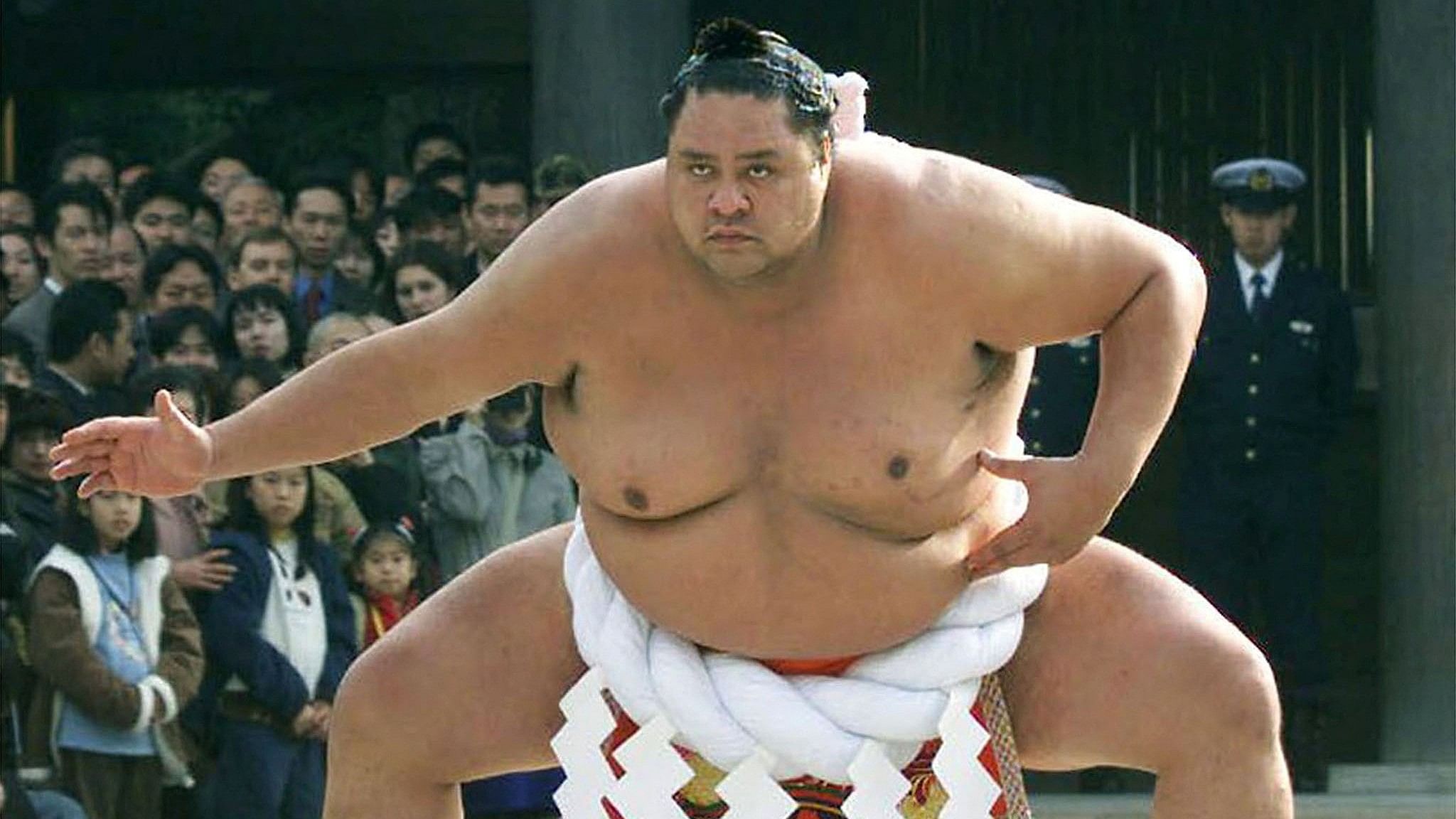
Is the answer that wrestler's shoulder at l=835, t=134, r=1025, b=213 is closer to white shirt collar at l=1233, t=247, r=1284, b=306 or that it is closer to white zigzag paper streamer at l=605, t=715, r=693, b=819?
white zigzag paper streamer at l=605, t=715, r=693, b=819

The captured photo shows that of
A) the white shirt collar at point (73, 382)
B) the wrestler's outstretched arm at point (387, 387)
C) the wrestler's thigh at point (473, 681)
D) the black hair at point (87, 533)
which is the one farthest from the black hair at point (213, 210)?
the wrestler's outstretched arm at point (387, 387)

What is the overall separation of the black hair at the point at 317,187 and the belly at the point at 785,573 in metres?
3.63

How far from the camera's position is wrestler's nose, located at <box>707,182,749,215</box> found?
4.32m

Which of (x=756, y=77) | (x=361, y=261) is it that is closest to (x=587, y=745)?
(x=756, y=77)

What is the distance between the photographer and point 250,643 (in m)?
6.93

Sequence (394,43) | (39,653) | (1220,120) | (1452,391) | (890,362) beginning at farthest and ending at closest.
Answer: (394,43) → (1220,120) → (1452,391) → (39,653) → (890,362)

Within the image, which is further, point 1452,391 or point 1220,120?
point 1220,120

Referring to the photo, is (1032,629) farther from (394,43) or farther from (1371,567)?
(394,43)

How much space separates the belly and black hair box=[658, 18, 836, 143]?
441mm

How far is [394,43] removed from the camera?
921 cm

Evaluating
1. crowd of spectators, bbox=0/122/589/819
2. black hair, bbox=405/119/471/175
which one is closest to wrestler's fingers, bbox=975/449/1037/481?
crowd of spectators, bbox=0/122/589/819

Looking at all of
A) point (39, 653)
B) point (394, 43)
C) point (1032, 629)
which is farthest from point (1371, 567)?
point (1032, 629)

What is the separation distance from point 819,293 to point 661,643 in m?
0.46

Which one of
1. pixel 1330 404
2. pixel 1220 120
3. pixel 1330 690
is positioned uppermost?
pixel 1220 120
